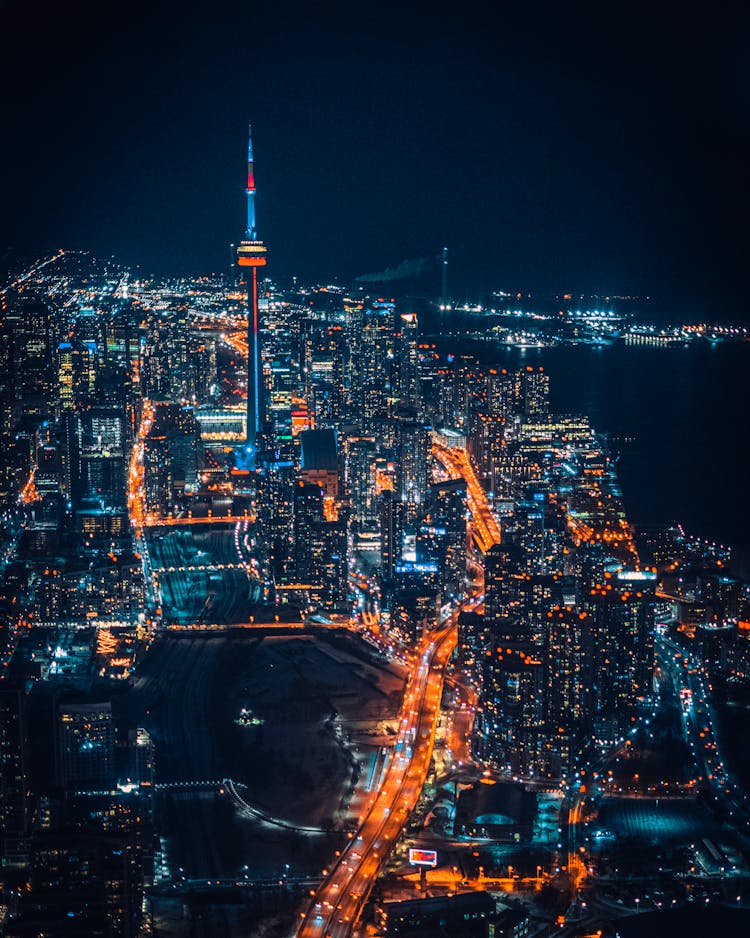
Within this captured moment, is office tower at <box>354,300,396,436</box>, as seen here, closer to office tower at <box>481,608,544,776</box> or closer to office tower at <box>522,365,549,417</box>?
office tower at <box>522,365,549,417</box>

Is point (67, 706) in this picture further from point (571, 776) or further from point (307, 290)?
point (307, 290)

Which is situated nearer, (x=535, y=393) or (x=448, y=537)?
(x=448, y=537)

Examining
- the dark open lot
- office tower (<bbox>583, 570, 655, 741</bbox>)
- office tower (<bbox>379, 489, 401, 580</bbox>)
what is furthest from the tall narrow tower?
office tower (<bbox>583, 570, 655, 741</bbox>)

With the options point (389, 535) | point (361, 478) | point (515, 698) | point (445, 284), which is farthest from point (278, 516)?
point (445, 284)

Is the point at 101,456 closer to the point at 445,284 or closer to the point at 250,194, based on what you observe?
the point at 250,194

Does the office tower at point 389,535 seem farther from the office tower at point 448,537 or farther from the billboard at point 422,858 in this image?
the billboard at point 422,858

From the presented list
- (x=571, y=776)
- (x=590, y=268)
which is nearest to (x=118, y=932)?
(x=571, y=776)
